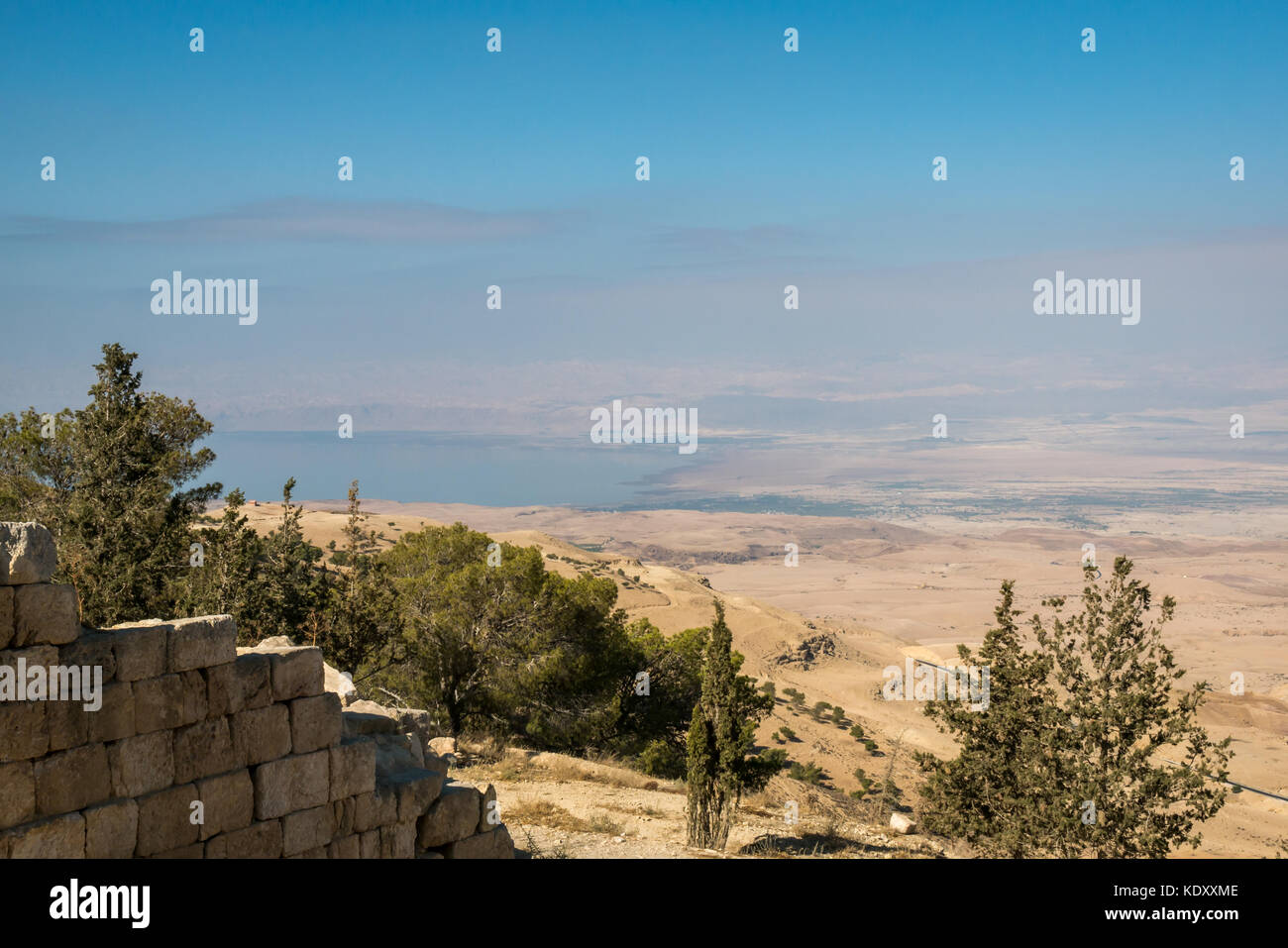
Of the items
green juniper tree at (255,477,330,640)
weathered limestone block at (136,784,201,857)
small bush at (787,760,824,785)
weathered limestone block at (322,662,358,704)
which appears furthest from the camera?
small bush at (787,760,824,785)

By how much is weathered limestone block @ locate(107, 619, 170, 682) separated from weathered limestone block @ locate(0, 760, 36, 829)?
88 cm

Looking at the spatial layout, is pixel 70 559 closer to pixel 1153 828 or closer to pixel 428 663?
pixel 428 663

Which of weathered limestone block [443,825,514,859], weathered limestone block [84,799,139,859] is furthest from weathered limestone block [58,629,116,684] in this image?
weathered limestone block [443,825,514,859]

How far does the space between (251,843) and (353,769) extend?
1.20m

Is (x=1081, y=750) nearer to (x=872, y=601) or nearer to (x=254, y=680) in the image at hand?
(x=254, y=680)

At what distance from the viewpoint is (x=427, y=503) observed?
184 meters

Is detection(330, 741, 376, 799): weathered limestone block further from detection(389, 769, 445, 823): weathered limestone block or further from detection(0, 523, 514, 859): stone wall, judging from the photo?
detection(389, 769, 445, 823): weathered limestone block

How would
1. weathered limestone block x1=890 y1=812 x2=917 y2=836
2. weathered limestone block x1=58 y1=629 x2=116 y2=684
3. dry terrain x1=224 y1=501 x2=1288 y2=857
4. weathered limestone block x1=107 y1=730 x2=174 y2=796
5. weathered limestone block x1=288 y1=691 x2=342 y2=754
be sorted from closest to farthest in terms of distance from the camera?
weathered limestone block x1=58 y1=629 x2=116 y2=684, weathered limestone block x1=107 y1=730 x2=174 y2=796, weathered limestone block x1=288 y1=691 x2=342 y2=754, weathered limestone block x1=890 y1=812 x2=917 y2=836, dry terrain x1=224 y1=501 x2=1288 y2=857

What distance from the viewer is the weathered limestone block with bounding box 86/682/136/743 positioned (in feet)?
24.4

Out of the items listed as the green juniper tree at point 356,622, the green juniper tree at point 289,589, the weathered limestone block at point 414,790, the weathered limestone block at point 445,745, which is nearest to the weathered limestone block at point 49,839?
the weathered limestone block at point 414,790

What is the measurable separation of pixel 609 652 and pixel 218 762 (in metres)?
18.7
